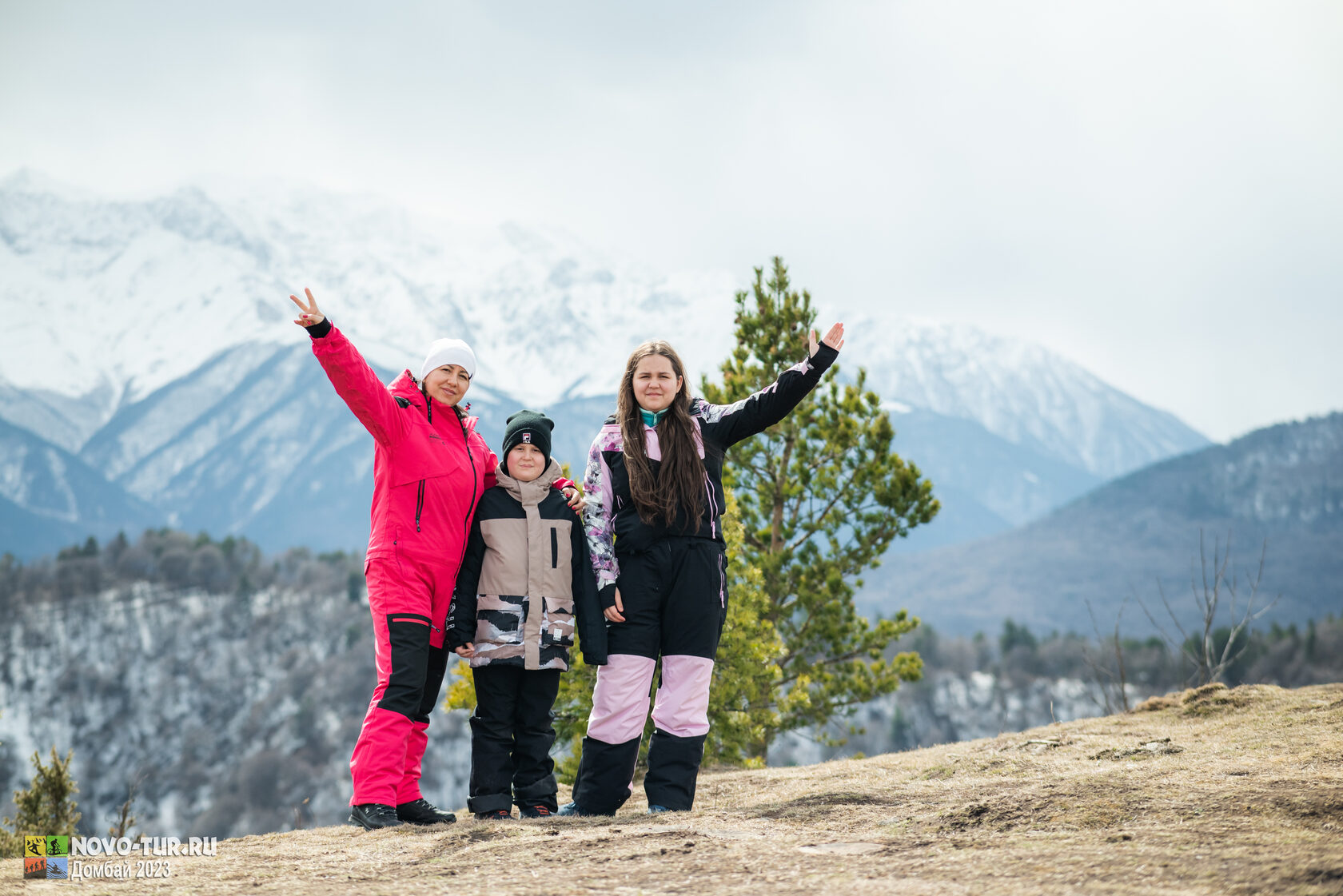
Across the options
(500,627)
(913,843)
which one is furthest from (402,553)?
(913,843)

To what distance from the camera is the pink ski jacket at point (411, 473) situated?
4.33m

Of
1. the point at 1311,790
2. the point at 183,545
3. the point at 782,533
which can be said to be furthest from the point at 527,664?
the point at 183,545

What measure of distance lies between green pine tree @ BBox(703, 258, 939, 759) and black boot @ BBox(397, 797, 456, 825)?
759 centimetres

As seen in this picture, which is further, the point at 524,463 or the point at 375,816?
the point at 524,463

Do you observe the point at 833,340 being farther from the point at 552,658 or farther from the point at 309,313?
the point at 309,313

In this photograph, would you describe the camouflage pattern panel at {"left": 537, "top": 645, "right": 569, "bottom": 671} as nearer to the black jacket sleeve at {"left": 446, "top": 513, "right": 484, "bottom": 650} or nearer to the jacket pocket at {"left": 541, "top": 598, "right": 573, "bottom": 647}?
the jacket pocket at {"left": 541, "top": 598, "right": 573, "bottom": 647}

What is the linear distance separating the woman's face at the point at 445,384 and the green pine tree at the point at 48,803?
5.70 metres

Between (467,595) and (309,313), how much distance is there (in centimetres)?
145

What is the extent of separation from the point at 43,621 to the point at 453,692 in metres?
136

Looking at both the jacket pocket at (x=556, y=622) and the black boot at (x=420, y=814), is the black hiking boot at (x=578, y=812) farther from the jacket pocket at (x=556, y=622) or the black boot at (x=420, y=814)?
the jacket pocket at (x=556, y=622)

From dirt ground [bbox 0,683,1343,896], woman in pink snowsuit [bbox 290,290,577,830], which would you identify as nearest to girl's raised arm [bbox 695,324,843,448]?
woman in pink snowsuit [bbox 290,290,577,830]

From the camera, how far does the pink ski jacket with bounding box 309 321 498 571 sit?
4.33 meters

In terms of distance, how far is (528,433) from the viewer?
4656 mm

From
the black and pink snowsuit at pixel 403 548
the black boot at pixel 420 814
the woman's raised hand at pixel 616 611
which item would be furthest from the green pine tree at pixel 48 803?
the woman's raised hand at pixel 616 611
